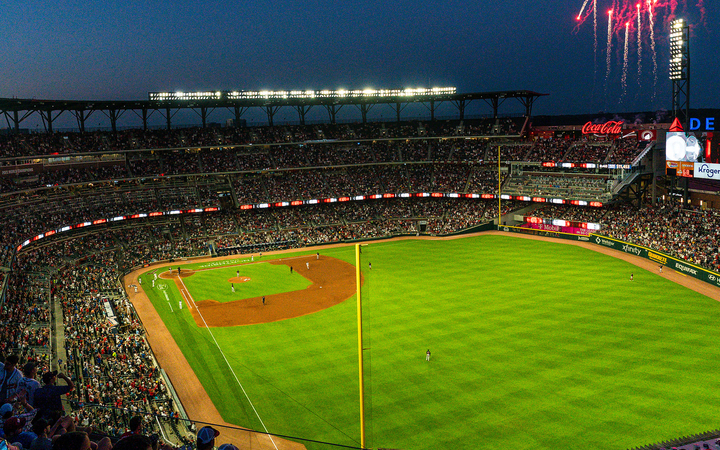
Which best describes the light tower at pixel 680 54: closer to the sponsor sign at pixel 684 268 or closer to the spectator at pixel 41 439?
the sponsor sign at pixel 684 268

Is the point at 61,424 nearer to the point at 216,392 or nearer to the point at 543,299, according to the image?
the point at 216,392

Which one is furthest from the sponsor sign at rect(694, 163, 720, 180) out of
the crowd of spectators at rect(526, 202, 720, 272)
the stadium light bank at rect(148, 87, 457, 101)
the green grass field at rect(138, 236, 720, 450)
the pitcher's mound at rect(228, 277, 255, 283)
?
the pitcher's mound at rect(228, 277, 255, 283)

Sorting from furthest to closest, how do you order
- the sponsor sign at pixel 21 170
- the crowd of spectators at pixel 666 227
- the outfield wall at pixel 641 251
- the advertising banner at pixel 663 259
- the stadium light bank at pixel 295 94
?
the stadium light bank at pixel 295 94
the sponsor sign at pixel 21 170
the crowd of spectators at pixel 666 227
the outfield wall at pixel 641 251
the advertising banner at pixel 663 259

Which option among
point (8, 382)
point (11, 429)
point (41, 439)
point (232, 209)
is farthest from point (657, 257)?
point (11, 429)

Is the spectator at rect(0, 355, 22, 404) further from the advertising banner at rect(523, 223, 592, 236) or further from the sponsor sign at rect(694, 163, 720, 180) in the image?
the advertising banner at rect(523, 223, 592, 236)

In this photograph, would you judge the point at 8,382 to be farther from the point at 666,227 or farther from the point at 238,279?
the point at 666,227

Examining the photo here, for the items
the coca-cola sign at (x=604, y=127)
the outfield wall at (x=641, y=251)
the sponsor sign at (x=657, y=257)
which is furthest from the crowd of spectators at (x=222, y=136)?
the sponsor sign at (x=657, y=257)

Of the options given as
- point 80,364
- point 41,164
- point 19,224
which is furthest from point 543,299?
point 41,164
